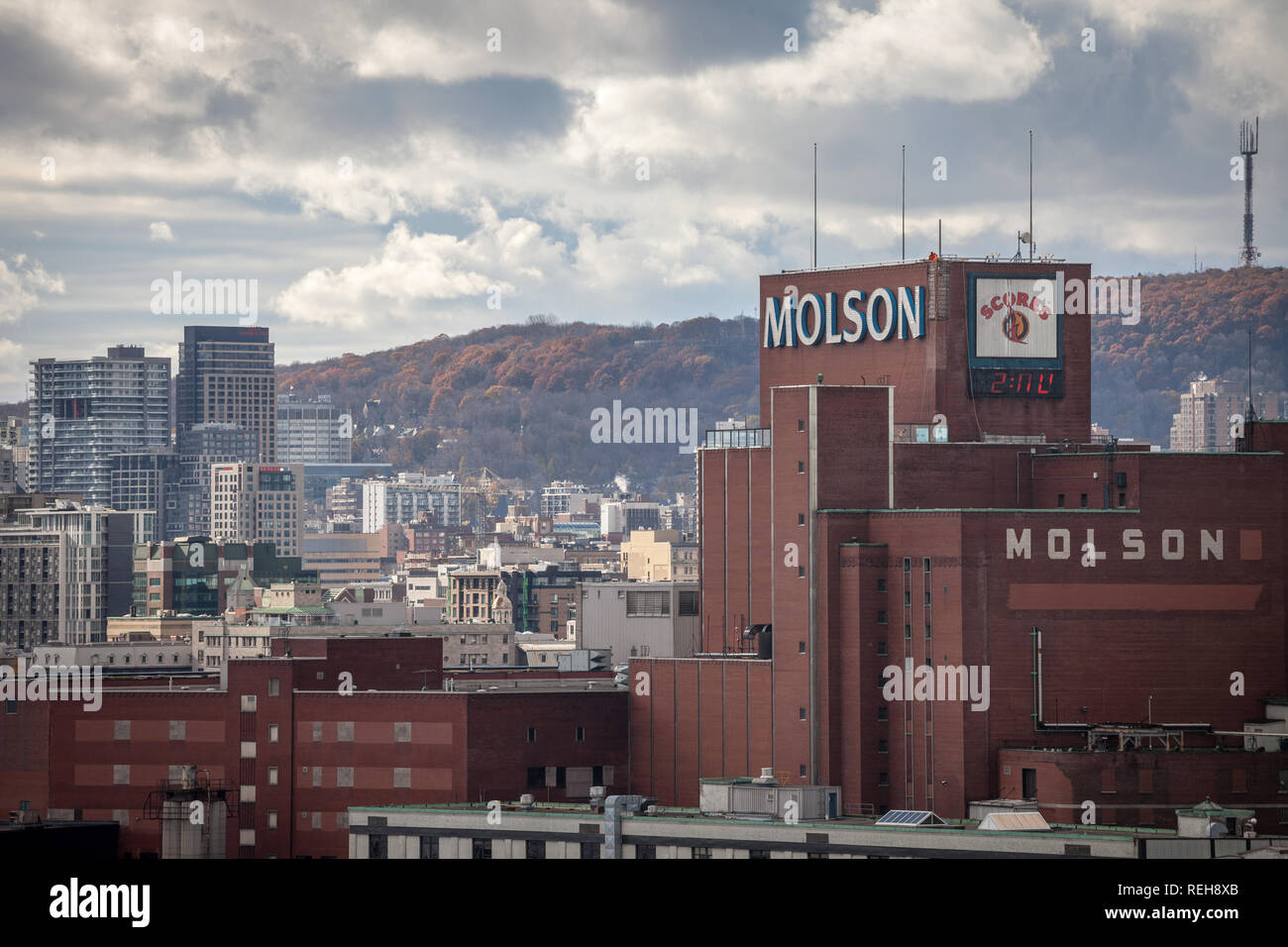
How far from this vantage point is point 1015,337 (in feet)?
495

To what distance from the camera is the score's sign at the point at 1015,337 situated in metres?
150

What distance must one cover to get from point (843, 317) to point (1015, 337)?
1021 centimetres

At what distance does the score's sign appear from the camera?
149750mm

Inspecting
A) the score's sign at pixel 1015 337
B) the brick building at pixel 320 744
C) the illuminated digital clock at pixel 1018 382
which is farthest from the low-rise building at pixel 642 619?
the score's sign at pixel 1015 337

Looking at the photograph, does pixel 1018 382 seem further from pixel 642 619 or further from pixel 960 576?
pixel 642 619

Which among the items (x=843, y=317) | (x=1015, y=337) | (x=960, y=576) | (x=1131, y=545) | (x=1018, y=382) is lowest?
(x=960, y=576)

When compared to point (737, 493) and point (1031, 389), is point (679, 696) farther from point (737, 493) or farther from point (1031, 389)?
point (1031, 389)

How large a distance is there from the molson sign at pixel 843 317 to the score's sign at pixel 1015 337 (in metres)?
3.43

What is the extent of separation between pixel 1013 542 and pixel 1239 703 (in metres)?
15.4

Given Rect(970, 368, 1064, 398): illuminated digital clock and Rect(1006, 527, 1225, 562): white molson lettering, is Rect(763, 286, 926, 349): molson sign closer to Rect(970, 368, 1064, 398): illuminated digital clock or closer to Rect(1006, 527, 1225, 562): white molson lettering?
Rect(970, 368, 1064, 398): illuminated digital clock

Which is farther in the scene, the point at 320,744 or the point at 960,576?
the point at 320,744

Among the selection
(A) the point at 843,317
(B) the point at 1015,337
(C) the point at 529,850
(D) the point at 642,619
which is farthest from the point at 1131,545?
(D) the point at 642,619

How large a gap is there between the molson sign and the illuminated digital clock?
14.3 ft

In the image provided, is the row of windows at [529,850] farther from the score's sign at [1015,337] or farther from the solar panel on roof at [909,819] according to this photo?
the score's sign at [1015,337]
